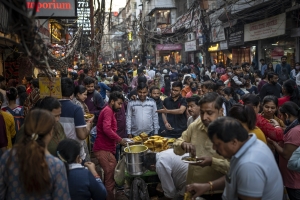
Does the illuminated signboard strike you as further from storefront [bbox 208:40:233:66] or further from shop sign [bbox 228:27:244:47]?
storefront [bbox 208:40:233:66]

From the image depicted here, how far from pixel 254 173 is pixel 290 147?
172cm

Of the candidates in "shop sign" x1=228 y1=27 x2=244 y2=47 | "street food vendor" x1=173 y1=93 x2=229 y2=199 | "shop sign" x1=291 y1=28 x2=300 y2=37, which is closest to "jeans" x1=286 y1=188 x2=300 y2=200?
"street food vendor" x1=173 y1=93 x2=229 y2=199

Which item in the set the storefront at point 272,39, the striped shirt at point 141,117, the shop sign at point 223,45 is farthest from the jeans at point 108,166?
the shop sign at point 223,45

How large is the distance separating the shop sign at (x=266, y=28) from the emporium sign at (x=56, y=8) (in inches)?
409

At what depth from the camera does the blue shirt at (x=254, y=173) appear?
2.29 meters

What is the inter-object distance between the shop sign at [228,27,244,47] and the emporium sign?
42.1ft

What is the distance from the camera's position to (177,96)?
7012 millimetres

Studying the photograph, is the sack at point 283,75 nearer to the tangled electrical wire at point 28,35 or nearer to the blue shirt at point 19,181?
the tangled electrical wire at point 28,35

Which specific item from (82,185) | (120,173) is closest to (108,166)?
(120,173)

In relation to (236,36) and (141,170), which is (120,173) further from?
(236,36)

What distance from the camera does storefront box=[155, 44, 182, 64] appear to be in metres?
35.7

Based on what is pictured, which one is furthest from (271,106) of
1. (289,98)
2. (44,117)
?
(44,117)

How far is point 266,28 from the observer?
15852 millimetres

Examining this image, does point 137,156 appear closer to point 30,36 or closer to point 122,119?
point 122,119
